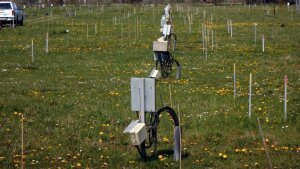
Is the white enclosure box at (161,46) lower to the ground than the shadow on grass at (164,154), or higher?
higher

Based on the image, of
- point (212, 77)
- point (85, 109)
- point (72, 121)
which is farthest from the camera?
point (212, 77)

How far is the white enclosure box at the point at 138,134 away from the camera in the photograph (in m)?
8.43

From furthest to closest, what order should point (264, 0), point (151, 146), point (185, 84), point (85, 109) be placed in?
point (264, 0)
point (185, 84)
point (85, 109)
point (151, 146)

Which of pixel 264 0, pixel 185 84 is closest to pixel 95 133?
pixel 185 84

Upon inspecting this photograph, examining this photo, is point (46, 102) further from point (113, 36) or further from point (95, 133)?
point (113, 36)

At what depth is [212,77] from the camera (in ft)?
64.5

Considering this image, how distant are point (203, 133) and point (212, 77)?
8847 mm

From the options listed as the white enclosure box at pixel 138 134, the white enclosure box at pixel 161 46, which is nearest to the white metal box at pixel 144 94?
the white enclosure box at pixel 138 134

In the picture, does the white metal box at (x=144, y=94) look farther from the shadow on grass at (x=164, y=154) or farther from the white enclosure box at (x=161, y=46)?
the white enclosure box at (x=161, y=46)

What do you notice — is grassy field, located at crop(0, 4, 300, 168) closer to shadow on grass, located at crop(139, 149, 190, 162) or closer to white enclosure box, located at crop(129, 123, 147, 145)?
shadow on grass, located at crop(139, 149, 190, 162)

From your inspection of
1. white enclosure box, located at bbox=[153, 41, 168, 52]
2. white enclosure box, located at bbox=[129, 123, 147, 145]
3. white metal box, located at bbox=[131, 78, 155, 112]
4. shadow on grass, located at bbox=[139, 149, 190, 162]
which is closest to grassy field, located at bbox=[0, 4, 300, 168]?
shadow on grass, located at bbox=[139, 149, 190, 162]

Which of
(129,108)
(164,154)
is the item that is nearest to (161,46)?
(129,108)

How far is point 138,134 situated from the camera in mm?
8430

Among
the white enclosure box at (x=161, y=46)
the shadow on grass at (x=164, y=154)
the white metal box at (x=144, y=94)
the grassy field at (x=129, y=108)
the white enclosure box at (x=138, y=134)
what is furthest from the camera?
the white enclosure box at (x=161, y=46)
